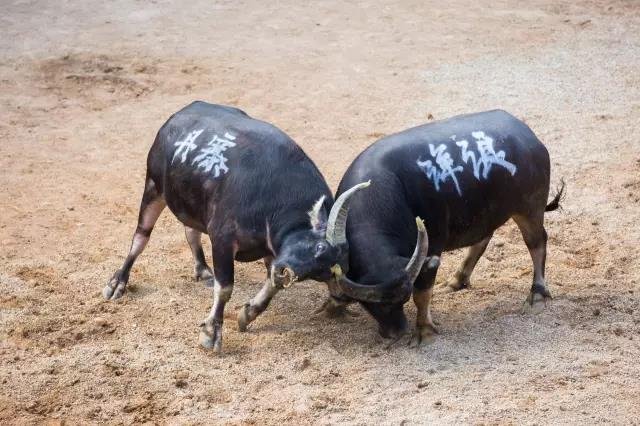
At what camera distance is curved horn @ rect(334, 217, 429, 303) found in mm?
7344

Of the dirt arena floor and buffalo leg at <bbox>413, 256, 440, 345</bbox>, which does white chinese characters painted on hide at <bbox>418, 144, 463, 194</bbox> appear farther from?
the dirt arena floor

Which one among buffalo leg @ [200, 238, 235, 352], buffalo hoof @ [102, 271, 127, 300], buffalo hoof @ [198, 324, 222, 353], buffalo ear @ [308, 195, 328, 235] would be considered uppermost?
buffalo ear @ [308, 195, 328, 235]

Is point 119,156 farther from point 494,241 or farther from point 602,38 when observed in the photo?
point 602,38

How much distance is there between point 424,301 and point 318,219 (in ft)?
3.74

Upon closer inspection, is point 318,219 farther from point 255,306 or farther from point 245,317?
point 245,317

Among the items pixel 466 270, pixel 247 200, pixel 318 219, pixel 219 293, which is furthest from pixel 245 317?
pixel 466 270

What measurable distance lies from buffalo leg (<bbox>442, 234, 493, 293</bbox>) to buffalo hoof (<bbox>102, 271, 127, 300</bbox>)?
2884mm

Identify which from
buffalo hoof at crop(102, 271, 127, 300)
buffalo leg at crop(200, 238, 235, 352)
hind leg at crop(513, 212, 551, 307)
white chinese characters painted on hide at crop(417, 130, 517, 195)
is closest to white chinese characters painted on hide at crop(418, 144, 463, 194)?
white chinese characters painted on hide at crop(417, 130, 517, 195)

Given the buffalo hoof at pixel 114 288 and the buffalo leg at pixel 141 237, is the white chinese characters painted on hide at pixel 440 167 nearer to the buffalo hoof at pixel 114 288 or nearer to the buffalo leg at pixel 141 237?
the buffalo leg at pixel 141 237

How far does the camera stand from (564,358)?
301 inches

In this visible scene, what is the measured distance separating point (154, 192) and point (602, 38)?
375 inches

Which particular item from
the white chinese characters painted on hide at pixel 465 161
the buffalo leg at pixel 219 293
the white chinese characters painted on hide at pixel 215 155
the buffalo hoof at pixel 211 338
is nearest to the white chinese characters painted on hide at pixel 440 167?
the white chinese characters painted on hide at pixel 465 161

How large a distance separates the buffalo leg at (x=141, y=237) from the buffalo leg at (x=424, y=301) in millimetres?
2456

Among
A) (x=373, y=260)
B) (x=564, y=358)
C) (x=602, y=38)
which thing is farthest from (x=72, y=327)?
(x=602, y=38)
